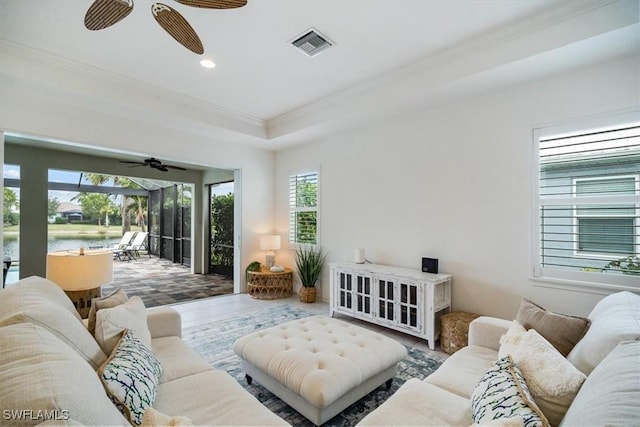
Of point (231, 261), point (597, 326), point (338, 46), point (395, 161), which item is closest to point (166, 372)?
point (597, 326)

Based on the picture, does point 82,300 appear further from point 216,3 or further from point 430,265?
point 430,265

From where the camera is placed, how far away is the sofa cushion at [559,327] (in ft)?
5.45

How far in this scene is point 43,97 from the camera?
11.3 ft

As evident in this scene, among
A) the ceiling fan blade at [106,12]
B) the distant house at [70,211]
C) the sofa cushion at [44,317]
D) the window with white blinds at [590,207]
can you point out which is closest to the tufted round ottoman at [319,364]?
the sofa cushion at [44,317]

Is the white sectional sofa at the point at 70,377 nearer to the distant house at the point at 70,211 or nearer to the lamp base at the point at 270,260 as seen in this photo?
the lamp base at the point at 270,260

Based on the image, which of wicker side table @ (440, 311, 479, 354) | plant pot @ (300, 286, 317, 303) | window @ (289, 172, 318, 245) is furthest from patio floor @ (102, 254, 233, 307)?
wicker side table @ (440, 311, 479, 354)

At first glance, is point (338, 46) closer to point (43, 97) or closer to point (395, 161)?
point (395, 161)

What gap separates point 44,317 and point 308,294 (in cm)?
388

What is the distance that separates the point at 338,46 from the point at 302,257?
129 inches

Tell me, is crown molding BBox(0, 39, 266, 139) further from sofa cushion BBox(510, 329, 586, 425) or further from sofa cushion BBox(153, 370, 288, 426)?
sofa cushion BBox(510, 329, 586, 425)

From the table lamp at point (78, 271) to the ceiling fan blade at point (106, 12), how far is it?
1635 millimetres

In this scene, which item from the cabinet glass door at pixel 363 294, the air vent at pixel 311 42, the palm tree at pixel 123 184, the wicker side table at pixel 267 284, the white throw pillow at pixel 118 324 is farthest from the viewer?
the palm tree at pixel 123 184

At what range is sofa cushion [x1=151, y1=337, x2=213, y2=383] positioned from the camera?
172 centimetres

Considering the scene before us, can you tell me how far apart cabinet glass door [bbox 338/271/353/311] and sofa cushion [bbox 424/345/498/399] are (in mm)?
1922
